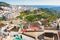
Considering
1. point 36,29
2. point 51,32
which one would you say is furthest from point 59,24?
point 36,29

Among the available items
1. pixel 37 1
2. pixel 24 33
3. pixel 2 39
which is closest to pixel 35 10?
pixel 37 1

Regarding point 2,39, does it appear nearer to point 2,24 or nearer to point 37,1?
point 2,24

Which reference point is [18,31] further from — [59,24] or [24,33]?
[59,24]

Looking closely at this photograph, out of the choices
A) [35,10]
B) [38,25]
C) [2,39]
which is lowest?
[2,39]

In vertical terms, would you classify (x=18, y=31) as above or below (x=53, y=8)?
below

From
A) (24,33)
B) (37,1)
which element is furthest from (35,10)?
(24,33)

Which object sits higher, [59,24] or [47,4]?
[47,4]

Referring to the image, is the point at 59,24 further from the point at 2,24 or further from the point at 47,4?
the point at 2,24
